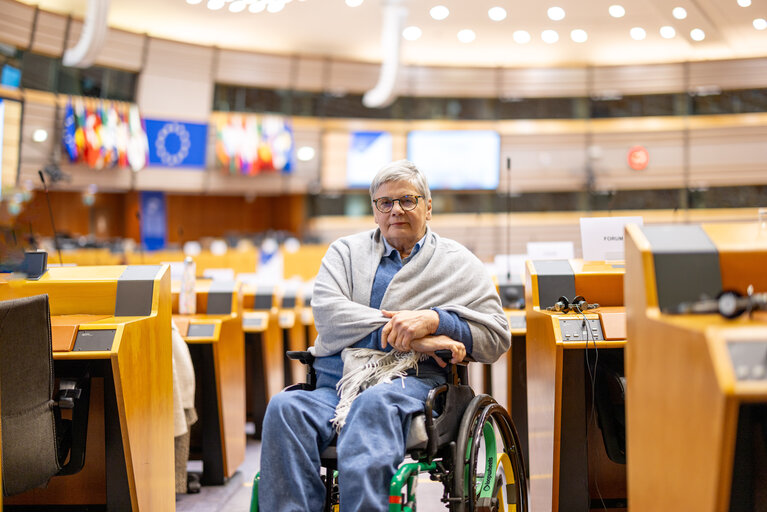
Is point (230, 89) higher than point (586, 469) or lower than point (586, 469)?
higher

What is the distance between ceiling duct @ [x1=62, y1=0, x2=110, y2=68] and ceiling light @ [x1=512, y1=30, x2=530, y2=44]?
5781mm

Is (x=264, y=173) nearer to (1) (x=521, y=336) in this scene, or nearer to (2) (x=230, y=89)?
(2) (x=230, y=89)

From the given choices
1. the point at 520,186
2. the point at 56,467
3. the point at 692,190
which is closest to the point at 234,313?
the point at 56,467

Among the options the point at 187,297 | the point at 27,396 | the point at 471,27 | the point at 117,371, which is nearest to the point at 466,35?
the point at 471,27

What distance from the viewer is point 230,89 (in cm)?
1191

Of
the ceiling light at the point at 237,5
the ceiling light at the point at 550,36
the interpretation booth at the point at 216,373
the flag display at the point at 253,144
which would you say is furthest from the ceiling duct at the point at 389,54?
the interpretation booth at the point at 216,373

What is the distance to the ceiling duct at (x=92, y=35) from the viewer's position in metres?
8.23

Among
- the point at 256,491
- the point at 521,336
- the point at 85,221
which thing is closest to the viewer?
the point at 256,491

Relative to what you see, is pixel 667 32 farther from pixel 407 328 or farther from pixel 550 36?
pixel 407 328

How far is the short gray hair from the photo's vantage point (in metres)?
2.41

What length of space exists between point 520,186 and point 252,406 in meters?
9.12

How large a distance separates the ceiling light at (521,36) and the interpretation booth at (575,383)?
877cm

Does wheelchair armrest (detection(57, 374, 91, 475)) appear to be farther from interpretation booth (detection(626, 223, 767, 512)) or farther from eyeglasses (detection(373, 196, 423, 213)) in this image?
interpretation booth (detection(626, 223, 767, 512))

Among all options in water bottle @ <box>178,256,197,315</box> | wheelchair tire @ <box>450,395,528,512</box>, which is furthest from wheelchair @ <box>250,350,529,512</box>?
water bottle @ <box>178,256,197,315</box>
